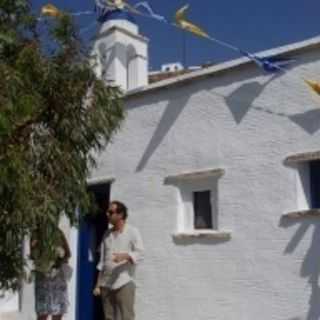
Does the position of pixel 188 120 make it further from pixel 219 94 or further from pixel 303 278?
pixel 303 278

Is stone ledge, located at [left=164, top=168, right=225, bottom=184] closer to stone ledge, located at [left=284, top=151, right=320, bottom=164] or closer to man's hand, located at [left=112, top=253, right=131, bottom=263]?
stone ledge, located at [left=284, top=151, right=320, bottom=164]

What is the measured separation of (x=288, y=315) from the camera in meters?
6.37

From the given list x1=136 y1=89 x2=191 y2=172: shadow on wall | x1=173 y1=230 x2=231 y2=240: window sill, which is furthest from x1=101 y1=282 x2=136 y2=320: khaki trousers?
x1=136 y1=89 x2=191 y2=172: shadow on wall

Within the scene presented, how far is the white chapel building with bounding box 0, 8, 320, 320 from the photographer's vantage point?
21.1ft

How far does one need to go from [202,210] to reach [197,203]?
124 millimetres

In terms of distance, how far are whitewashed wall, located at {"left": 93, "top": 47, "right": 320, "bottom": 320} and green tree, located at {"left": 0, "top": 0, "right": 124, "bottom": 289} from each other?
95.2 inches

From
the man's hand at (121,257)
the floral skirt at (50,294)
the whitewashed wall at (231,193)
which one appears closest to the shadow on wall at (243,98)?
the whitewashed wall at (231,193)

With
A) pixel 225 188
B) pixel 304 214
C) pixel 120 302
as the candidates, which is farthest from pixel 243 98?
pixel 120 302

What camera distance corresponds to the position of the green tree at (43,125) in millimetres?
3963

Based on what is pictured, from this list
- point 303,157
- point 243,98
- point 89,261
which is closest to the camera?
point 303,157

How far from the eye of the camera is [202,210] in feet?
24.5

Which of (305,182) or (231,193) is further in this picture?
(231,193)

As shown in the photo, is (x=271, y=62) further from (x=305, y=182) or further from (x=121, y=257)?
(x=121, y=257)

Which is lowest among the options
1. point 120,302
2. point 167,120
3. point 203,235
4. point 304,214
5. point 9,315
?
point 9,315
